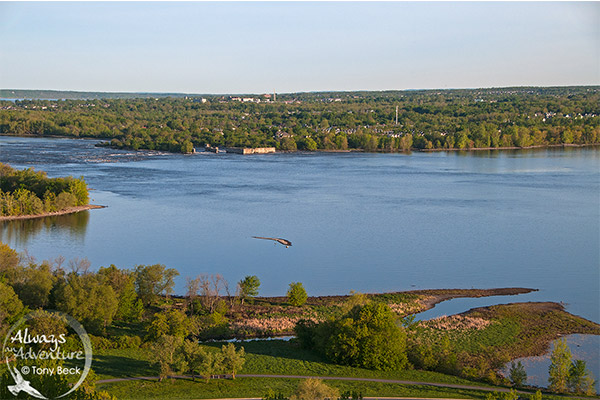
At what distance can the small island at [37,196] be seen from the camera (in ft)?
65.2

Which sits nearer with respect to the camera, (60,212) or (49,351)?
(49,351)

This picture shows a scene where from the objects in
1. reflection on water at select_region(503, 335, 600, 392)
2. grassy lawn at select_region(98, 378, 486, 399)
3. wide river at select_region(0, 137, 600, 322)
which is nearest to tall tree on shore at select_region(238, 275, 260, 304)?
wide river at select_region(0, 137, 600, 322)

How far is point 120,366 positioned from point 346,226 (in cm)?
1109

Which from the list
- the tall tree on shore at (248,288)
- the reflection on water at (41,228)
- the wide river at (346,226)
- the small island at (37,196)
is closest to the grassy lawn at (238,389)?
the tall tree on shore at (248,288)

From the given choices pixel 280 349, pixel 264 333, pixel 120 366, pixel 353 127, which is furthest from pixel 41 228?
pixel 353 127

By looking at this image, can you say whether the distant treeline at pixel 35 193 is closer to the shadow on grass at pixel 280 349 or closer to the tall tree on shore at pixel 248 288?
the tall tree on shore at pixel 248 288

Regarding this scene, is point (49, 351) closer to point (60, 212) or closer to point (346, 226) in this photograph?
point (346, 226)

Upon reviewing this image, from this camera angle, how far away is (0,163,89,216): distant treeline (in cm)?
1995

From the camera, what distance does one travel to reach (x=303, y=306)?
12242 mm

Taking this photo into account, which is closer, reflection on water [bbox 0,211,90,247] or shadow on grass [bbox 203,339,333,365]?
shadow on grass [bbox 203,339,333,365]

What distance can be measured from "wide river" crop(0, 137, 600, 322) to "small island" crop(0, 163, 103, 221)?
66cm

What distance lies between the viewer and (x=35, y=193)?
69.5 feet

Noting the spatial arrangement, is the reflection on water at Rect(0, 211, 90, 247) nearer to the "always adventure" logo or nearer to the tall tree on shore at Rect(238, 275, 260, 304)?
the tall tree on shore at Rect(238, 275, 260, 304)

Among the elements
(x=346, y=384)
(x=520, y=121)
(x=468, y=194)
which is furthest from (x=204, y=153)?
(x=346, y=384)
